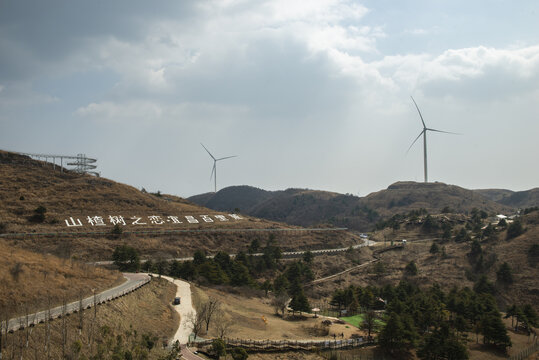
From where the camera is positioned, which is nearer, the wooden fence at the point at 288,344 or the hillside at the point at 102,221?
the wooden fence at the point at 288,344

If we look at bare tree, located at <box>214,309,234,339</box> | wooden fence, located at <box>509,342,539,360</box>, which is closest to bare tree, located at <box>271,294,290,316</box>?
bare tree, located at <box>214,309,234,339</box>

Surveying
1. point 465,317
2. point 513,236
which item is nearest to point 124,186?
point 465,317

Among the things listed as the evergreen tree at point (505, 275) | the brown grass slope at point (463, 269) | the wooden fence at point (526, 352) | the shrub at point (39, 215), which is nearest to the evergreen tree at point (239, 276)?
the brown grass slope at point (463, 269)

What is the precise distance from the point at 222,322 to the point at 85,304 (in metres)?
19.5

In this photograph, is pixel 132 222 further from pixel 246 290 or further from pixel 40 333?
pixel 40 333

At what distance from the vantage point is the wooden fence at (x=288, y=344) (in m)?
43.9

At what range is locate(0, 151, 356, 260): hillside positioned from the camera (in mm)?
89875

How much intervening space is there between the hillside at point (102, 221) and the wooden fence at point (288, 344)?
4171cm

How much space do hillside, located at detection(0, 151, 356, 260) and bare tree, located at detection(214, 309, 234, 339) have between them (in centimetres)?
3083

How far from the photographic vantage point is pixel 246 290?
78812 mm

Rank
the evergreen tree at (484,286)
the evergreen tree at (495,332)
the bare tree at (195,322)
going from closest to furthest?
1. the bare tree at (195,322)
2. the evergreen tree at (495,332)
3. the evergreen tree at (484,286)

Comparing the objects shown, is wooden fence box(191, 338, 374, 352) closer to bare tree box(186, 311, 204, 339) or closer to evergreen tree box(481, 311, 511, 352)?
bare tree box(186, 311, 204, 339)

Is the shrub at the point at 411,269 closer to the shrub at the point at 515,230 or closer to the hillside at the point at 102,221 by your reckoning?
the hillside at the point at 102,221

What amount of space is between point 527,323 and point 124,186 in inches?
4961
